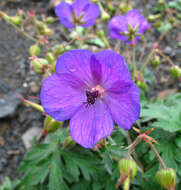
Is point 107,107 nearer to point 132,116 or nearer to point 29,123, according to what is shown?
point 132,116

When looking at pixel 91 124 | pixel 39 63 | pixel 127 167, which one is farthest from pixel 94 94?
pixel 39 63

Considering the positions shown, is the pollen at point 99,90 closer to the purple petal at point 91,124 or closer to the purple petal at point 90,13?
the purple petal at point 91,124

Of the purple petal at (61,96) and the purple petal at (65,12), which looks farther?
the purple petal at (65,12)

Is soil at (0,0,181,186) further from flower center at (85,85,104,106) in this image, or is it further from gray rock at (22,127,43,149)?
flower center at (85,85,104,106)

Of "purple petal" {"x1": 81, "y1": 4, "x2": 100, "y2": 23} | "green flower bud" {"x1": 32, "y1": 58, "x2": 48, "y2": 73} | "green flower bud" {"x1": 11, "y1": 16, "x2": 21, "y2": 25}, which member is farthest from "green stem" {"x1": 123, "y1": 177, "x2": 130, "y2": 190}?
"green flower bud" {"x1": 11, "y1": 16, "x2": 21, "y2": 25}

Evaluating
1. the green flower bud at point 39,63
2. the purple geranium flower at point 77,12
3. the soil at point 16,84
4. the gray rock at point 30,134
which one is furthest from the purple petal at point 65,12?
the gray rock at point 30,134
